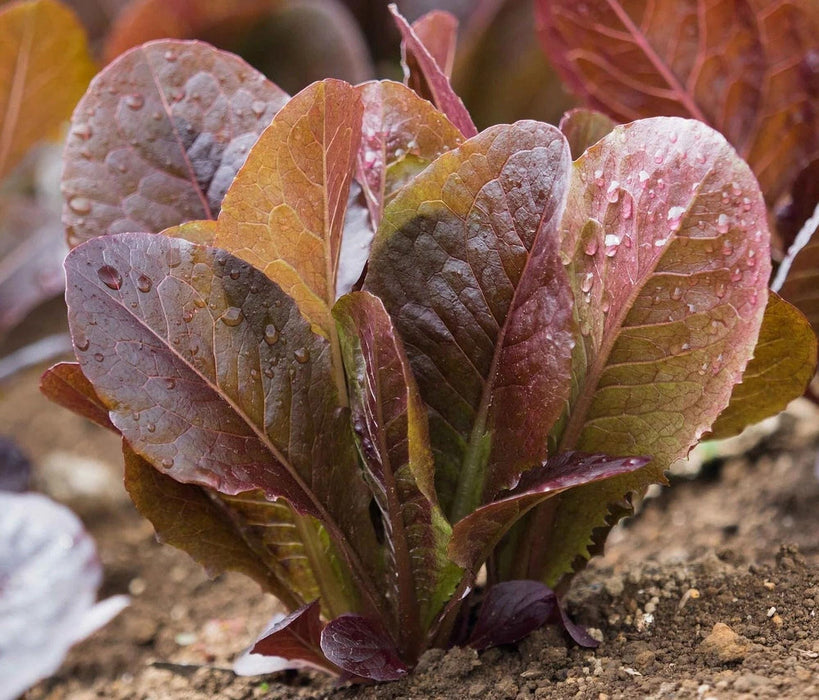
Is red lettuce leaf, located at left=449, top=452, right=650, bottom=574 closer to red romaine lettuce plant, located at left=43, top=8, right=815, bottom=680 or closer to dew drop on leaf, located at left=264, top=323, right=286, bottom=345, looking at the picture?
red romaine lettuce plant, located at left=43, top=8, right=815, bottom=680

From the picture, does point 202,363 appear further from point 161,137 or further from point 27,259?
point 27,259

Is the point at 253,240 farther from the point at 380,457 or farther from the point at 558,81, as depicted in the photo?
the point at 558,81

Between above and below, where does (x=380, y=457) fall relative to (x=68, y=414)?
above

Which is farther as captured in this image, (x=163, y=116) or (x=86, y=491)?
(x=86, y=491)

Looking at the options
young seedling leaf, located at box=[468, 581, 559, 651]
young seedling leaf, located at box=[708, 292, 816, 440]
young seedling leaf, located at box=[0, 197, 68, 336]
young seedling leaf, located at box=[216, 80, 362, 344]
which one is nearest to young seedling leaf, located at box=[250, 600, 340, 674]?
young seedling leaf, located at box=[468, 581, 559, 651]

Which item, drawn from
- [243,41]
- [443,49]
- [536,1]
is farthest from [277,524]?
[243,41]

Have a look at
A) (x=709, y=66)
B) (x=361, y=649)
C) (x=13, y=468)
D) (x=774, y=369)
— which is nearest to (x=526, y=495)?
(x=361, y=649)
